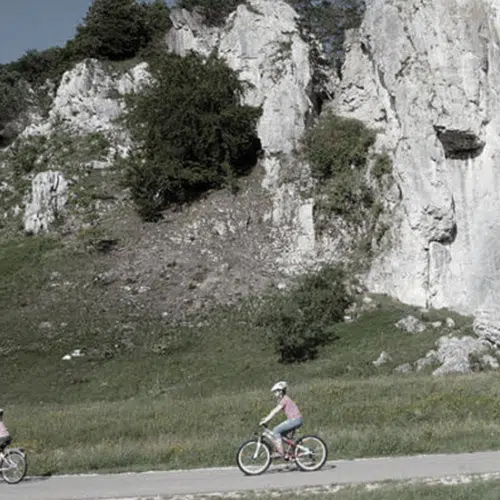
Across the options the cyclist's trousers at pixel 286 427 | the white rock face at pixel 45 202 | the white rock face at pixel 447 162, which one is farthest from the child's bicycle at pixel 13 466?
the white rock face at pixel 45 202

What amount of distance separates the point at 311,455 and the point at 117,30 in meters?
57.0

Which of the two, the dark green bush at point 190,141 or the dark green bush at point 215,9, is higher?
the dark green bush at point 215,9

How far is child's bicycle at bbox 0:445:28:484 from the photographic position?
12547 mm

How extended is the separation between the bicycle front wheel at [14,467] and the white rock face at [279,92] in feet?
87.7

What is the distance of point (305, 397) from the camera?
20375mm

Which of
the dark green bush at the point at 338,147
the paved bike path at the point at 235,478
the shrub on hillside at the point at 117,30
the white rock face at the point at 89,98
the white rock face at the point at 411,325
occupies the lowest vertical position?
the white rock face at the point at 411,325

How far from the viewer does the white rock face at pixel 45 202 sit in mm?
44969

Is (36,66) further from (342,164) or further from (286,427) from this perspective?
(286,427)

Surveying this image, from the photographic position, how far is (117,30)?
62719mm

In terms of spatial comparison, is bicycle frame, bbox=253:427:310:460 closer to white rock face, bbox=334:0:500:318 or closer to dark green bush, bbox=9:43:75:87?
white rock face, bbox=334:0:500:318

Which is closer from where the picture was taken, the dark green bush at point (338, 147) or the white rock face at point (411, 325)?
the white rock face at point (411, 325)

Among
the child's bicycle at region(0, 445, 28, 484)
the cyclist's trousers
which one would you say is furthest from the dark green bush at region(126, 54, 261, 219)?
the cyclist's trousers

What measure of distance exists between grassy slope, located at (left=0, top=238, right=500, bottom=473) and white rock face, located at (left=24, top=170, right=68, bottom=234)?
1.76 meters

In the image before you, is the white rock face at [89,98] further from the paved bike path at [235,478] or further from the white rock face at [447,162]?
the paved bike path at [235,478]
